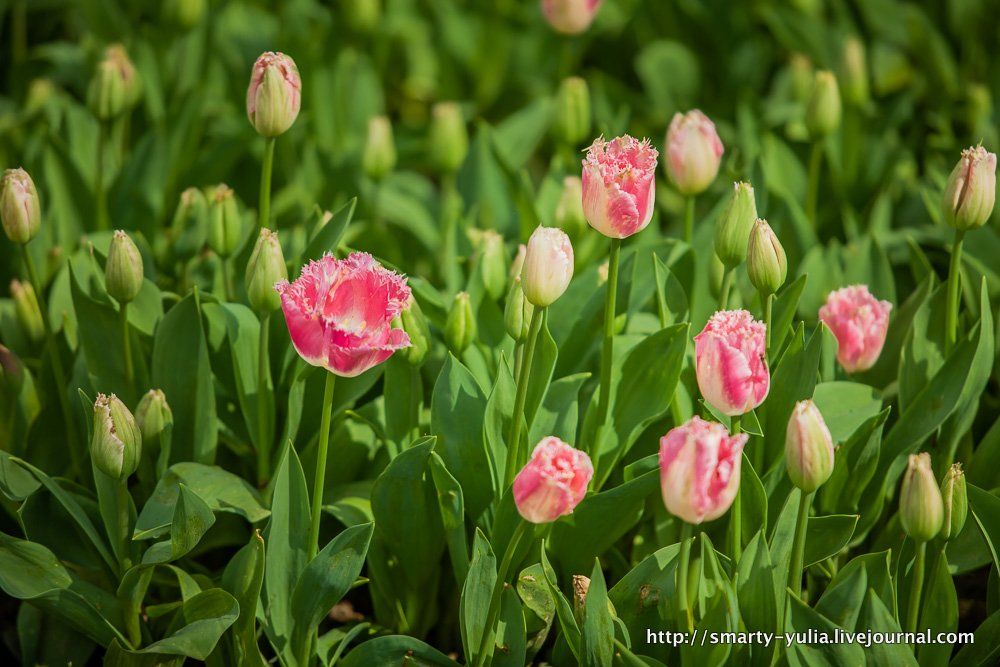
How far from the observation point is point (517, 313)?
154cm

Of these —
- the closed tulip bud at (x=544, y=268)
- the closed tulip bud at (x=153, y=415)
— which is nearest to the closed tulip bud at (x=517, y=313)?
the closed tulip bud at (x=544, y=268)

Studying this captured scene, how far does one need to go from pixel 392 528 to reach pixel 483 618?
222 millimetres

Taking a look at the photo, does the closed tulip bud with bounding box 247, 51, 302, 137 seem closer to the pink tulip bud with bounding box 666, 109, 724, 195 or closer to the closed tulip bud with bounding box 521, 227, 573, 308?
the closed tulip bud with bounding box 521, 227, 573, 308

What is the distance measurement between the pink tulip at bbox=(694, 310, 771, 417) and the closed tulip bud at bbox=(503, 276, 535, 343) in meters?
0.31

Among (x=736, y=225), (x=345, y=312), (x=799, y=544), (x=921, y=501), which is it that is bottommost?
(x=799, y=544)

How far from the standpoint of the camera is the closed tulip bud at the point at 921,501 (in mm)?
1285

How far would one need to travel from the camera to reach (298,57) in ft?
9.10

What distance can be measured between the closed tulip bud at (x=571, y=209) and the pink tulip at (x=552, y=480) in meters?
0.85

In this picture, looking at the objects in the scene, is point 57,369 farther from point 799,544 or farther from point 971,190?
point 971,190

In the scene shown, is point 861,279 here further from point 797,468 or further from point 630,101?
point 630,101

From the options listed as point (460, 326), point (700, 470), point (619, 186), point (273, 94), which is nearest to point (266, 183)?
point (273, 94)

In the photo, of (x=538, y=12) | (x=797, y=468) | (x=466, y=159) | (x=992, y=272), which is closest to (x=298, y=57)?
(x=466, y=159)

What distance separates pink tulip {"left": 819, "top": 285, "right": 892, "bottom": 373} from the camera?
1.67 metres

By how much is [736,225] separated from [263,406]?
0.75m
